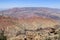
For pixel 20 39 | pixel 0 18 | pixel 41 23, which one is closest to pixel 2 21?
pixel 0 18

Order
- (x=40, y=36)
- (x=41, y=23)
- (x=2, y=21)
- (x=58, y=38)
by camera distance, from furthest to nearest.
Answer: (x=41, y=23)
(x=2, y=21)
(x=40, y=36)
(x=58, y=38)

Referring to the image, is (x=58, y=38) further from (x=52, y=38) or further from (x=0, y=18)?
(x=0, y=18)

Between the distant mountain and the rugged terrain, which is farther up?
the rugged terrain

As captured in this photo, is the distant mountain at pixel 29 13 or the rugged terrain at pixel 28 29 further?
the distant mountain at pixel 29 13

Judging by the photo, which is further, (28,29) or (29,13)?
(29,13)

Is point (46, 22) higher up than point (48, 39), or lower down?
lower down

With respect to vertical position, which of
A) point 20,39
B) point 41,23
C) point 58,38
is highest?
point 58,38

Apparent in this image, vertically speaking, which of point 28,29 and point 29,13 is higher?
point 28,29

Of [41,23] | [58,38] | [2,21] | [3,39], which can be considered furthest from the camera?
[41,23]

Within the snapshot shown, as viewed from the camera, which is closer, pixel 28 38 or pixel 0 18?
pixel 28 38

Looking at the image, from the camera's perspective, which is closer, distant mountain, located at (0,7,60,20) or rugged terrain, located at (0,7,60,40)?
rugged terrain, located at (0,7,60,40)

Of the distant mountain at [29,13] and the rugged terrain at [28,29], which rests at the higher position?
the rugged terrain at [28,29]
